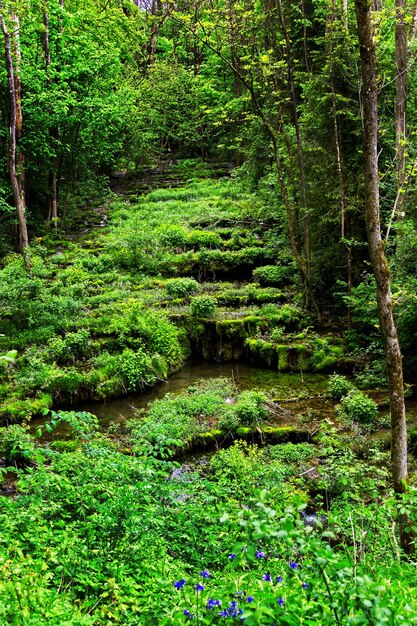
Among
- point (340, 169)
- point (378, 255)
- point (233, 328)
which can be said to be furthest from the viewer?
point (233, 328)

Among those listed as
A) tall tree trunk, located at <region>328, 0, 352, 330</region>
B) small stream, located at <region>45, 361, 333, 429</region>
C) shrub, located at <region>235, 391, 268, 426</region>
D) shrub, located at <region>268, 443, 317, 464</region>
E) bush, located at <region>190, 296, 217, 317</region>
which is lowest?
small stream, located at <region>45, 361, 333, 429</region>

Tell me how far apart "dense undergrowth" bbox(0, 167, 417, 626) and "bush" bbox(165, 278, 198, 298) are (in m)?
0.09

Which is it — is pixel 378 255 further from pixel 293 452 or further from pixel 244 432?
pixel 244 432

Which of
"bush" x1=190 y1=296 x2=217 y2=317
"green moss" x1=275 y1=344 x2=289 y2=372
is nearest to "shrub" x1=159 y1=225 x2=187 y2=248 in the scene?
"bush" x1=190 y1=296 x2=217 y2=317

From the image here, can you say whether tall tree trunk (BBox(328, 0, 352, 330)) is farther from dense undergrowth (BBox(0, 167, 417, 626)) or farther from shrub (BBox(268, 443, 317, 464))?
shrub (BBox(268, 443, 317, 464))

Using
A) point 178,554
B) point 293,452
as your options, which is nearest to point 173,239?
point 293,452

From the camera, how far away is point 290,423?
8711 millimetres

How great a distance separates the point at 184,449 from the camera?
8062mm

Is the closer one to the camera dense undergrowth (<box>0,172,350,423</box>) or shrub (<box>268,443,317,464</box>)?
shrub (<box>268,443,317,464</box>)

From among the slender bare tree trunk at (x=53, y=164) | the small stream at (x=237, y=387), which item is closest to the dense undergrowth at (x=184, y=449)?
the small stream at (x=237, y=387)

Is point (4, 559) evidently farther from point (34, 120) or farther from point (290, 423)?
point (34, 120)

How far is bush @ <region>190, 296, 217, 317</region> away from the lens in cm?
1303

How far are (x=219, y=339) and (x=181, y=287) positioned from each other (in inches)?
102

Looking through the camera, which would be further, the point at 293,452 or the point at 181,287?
the point at 181,287
